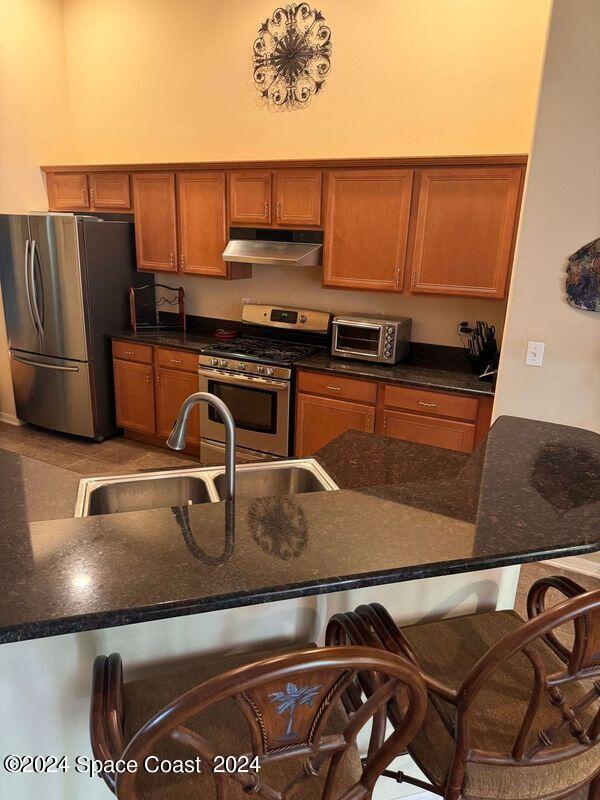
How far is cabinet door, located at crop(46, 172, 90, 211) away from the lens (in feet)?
14.6

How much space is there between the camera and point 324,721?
81 cm

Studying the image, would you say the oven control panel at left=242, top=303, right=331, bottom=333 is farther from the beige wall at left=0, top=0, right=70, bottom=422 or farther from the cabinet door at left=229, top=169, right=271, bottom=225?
the beige wall at left=0, top=0, right=70, bottom=422

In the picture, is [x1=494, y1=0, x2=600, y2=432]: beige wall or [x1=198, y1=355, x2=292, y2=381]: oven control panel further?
[x1=198, y1=355, x2=292, y2=381]: oven control panel

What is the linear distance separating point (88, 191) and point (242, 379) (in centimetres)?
215

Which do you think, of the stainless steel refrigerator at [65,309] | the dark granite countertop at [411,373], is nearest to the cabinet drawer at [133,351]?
the stainless steel refrigerator at [65,309]

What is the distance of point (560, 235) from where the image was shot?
2588 millimetres

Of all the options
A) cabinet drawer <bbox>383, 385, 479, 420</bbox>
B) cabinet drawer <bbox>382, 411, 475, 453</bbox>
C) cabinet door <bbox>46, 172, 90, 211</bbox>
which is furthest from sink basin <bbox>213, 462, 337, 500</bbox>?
cabinet door <bbox>46, 172, 90, 211</bbox>

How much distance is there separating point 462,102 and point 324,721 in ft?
11.8

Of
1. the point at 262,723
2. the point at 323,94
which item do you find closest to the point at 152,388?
the point at 323,94

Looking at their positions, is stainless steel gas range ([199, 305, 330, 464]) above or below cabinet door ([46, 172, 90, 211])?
below

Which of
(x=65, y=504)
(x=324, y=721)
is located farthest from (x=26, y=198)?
(x=324, y=721)

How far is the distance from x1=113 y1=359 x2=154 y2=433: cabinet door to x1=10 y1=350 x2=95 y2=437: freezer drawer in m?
0.23

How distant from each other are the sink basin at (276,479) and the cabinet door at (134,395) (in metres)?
2.79

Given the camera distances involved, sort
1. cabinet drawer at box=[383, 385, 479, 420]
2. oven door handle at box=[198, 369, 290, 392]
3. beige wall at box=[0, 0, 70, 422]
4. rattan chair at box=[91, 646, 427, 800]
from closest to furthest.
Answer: rattan chair at box=[91, 646, 427, 800] → cabinet drawer at box=[383, 385, 479, 420] → oven door handle at box=[198, 369, 290, 392] → beige wall at box=[0, 0, 70, 422]
